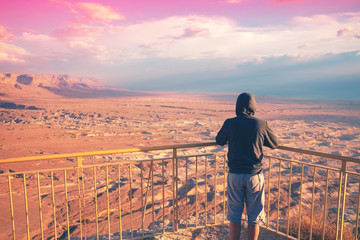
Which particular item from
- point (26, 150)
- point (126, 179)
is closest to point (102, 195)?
point (126, 179)

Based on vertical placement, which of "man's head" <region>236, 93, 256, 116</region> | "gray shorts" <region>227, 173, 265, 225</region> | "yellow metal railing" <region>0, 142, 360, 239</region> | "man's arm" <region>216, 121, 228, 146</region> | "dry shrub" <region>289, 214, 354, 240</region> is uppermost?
"man's head" <region>236, 93, 256, 116</region>

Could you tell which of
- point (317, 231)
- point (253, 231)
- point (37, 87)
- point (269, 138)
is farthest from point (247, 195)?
point (37, 87)

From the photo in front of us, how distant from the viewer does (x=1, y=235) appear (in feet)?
25.0

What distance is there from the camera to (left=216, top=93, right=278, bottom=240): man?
9.04 feet

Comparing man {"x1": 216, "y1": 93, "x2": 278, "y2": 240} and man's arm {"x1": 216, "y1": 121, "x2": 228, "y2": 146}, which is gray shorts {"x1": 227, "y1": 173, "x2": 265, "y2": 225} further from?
man's arm {"x1": 216, "y1": 121, "x2": 228, "y2": 146}

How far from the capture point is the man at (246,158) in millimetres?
2756

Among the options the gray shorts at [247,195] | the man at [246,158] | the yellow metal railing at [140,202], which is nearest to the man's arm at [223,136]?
the man at [246,158]

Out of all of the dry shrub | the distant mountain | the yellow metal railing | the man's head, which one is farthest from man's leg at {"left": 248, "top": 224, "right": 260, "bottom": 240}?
the distant mountain

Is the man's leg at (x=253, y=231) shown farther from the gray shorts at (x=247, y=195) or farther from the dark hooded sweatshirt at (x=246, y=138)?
the dark hooded sweatshirt at (x=246, y=138)

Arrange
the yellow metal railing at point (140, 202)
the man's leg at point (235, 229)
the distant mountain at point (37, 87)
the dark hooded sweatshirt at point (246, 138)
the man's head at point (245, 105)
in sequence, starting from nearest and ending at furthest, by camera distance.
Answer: the dark hooded sweatshirt at point (246, 138), the man's head at point (245, 105), the man's leg at point (235, 229), the yellow metal railing at point (140, 202), the distant mountain at point (37, 87)

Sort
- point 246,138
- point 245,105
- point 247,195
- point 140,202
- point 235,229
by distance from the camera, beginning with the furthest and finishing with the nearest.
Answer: point 140,202
point 235,229
point 247,195
point 245,105
point 246,138

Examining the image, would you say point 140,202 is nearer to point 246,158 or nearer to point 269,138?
point 246,158

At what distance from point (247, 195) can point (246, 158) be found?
50cm

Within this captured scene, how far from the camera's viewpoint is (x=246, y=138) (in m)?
2.75
